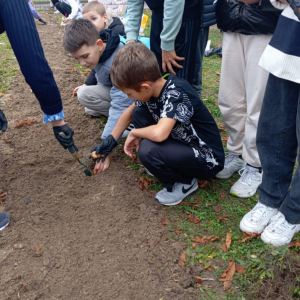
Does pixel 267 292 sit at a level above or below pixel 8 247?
above

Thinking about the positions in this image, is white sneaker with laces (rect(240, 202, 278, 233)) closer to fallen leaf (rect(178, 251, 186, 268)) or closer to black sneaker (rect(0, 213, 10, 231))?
fallen leaf (rect(178, 251, 186, 268))

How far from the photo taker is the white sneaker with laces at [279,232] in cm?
210

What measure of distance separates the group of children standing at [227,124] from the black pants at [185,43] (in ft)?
0.95

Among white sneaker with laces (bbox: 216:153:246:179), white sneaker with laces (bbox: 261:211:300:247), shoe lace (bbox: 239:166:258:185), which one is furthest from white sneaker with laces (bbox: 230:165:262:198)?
white sneaker with laces (bbox: 261:211:300:247)

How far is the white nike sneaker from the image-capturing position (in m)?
2.53

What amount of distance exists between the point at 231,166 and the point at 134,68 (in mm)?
1237

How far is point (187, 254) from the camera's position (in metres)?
2.14

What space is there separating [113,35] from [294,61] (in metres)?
1.93

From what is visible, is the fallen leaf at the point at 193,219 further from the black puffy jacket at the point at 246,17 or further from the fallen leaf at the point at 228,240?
the black puffy jacket at the point at 246,17

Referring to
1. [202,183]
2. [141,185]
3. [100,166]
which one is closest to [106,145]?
[100,166]

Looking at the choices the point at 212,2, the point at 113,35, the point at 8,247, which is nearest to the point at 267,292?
the point at 8,247

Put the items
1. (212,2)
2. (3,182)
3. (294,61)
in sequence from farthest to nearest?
(3,182), (212,2), (294,61)

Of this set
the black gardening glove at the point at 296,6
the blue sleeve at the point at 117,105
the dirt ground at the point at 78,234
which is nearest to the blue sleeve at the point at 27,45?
the dirt ground at the point at 78,234

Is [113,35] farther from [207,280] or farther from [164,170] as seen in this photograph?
[207,280]
